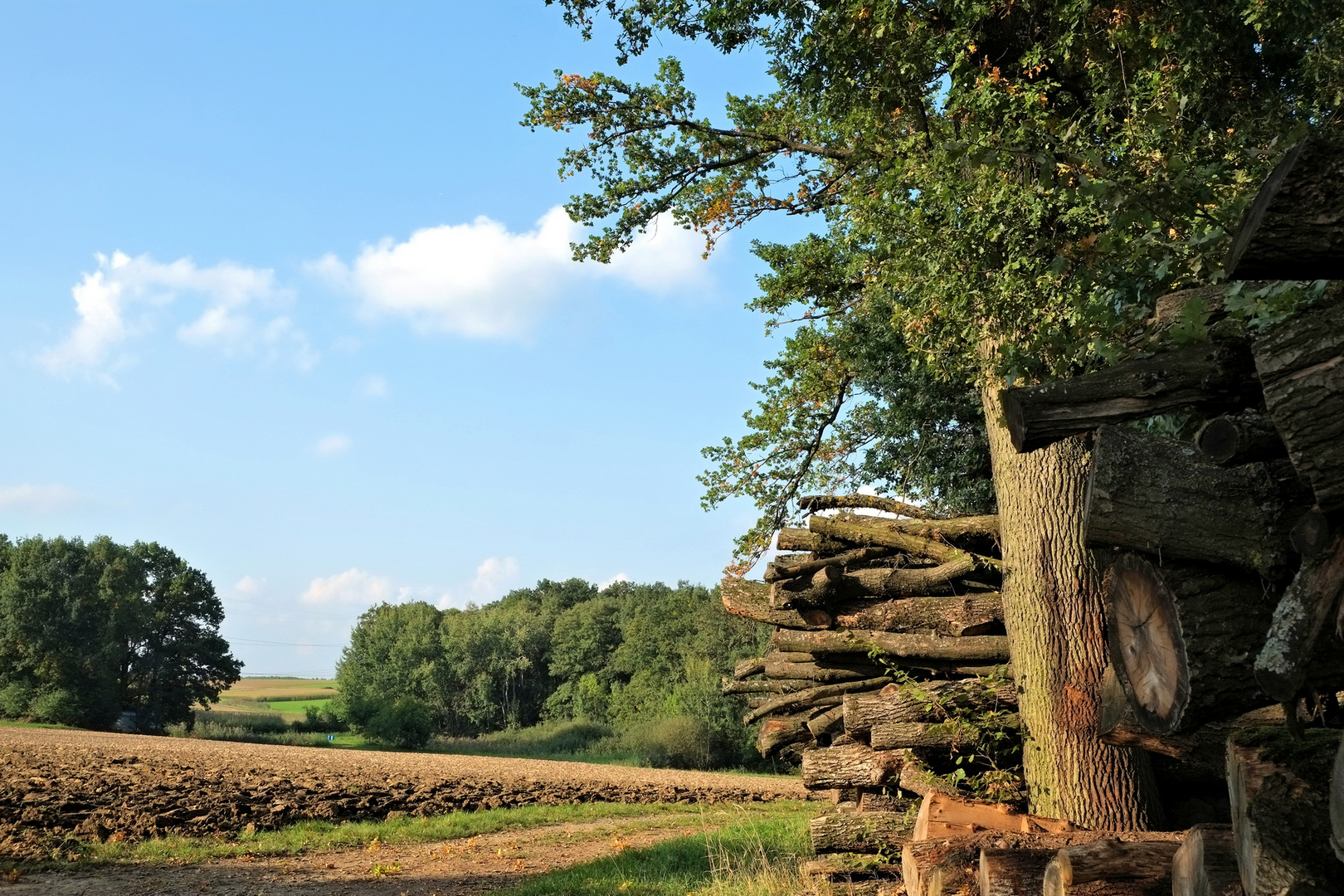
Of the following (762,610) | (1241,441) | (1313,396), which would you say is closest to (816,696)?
(762,610)

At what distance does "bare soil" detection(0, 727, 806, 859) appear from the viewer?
1590 centimetres

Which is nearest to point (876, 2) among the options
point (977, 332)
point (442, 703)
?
point (977, 332)

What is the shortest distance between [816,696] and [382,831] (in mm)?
10541

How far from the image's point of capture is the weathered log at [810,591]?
9.34m

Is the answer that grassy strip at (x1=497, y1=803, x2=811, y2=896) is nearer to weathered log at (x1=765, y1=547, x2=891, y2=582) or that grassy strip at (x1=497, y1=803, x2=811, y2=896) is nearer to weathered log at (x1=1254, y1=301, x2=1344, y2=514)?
weathered log at (x1=765, y1=547, x2=891, y2=582)

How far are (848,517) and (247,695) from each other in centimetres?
12507

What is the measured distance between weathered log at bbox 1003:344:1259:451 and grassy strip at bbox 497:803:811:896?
5592 millimetres

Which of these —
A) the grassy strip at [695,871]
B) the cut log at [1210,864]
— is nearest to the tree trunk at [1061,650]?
the grassy strip at [695,871]

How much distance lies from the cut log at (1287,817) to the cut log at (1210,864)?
0.11 metres

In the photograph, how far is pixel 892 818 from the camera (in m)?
8.45

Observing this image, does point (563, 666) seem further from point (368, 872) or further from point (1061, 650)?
point (1061, 650)

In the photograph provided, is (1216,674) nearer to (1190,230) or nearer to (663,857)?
(1190,230)

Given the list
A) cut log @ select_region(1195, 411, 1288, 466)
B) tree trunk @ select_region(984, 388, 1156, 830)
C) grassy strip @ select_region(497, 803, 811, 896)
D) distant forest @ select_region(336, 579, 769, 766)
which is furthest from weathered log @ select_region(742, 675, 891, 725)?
distant forest @ select_region(336, 579, 769, 766)

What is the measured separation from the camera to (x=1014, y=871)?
16.3 feet
